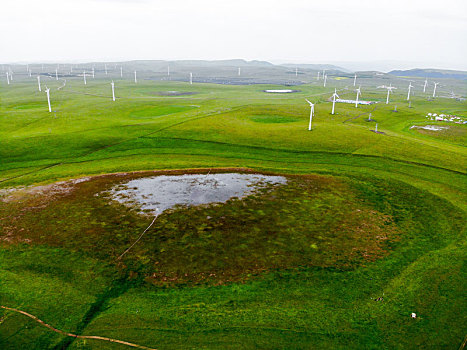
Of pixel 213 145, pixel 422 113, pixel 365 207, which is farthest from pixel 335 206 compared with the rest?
pixel 422 113

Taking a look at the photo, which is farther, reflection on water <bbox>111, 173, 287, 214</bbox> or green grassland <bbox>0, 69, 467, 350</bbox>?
reflection on water <bbox>111, 173, 287, 214</bbox>

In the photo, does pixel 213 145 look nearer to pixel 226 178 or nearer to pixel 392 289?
pixel 226 178

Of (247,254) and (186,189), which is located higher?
(186,189)

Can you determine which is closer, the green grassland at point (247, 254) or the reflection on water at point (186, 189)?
the green grassland at point (247, 254)

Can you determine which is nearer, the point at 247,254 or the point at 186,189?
the point at 247,254
